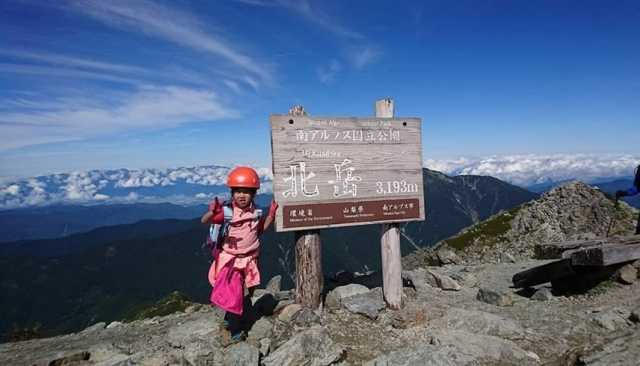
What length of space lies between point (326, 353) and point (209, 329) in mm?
2750

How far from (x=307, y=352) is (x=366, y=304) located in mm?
2646

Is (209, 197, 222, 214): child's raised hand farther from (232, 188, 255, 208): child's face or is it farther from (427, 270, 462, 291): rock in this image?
(427, 270, 462, 291): rock

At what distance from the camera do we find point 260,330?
27.4ft

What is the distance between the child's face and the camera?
25.8 ft

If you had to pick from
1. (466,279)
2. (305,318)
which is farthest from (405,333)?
(466,279)

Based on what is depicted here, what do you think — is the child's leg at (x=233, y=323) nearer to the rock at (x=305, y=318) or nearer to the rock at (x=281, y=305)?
the rock at (x=305, y=318)

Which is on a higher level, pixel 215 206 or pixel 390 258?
pixel 215 206

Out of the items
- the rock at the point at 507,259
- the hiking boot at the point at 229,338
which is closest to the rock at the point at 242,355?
the hiking boot at the point at 229,338

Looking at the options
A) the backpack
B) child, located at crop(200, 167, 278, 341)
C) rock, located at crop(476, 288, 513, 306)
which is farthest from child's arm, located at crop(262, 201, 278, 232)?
rock, located at crop(476, 288, 513, 306)

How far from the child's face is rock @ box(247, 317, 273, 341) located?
2.57 metres

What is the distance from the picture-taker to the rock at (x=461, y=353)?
6.67m

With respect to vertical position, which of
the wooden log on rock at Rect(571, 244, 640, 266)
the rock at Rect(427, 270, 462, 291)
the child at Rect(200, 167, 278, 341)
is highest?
the child at Rect(200, 167, 278, 341)

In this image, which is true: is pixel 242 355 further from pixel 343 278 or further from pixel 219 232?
pixel 343 278

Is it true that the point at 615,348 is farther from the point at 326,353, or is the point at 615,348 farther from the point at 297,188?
the point at 297,188
